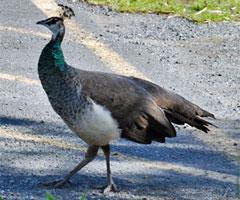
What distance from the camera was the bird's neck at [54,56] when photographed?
695 centimetres

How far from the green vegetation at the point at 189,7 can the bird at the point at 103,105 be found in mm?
6362

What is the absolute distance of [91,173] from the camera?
24.8 ft

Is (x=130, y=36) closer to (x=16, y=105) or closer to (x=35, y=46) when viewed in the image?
(x=35, y=46)

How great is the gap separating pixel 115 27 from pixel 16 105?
4015 mm

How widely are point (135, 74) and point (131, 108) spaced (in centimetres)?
373

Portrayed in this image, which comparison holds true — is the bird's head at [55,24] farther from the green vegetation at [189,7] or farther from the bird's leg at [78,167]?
the green vegetation at [189,7]

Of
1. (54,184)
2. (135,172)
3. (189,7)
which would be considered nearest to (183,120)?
(135,172)

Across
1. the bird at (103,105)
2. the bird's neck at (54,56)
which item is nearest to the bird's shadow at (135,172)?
the bird at (103,105)

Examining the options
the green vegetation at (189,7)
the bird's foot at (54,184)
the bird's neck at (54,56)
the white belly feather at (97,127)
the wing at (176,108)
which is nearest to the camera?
the white belly feather at (97,127)

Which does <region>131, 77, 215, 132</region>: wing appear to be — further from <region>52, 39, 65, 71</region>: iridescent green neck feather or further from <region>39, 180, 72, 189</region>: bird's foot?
<region>39, 180, 72, 189</region>: bird's foot

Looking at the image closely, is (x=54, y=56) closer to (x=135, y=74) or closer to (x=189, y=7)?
(x=135, y=74)

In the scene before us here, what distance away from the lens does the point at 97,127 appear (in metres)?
6.78

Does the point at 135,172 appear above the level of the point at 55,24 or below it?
below

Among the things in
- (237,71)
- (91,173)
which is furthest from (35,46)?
(91,173)
